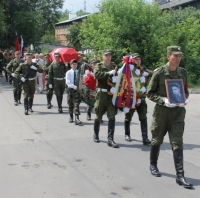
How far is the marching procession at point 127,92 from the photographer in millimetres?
5586

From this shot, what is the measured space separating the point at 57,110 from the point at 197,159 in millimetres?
6631

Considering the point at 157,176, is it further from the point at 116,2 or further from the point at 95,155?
the point at 116,2

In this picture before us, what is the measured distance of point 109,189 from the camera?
5375mm

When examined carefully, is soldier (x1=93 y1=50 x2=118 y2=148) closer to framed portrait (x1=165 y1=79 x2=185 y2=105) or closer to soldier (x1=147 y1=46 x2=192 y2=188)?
soldier (x1=147 y1=46 x2=192 y2=188)

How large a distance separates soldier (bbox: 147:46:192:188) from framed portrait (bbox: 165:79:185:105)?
0.22ft

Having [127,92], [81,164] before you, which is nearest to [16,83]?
[127,92]

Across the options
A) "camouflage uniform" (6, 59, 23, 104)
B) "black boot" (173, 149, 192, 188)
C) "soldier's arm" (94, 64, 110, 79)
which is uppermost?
"soldier's arm" (94, 64, 110, 79)

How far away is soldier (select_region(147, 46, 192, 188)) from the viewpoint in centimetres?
549

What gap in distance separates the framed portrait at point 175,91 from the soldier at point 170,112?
0.07 metres

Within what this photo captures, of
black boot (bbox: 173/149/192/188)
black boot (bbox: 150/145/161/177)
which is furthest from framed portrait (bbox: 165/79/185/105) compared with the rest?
black boot (bbox: 150/145/161/177)

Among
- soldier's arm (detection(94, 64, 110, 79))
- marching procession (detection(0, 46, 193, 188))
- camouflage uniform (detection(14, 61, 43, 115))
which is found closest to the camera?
marching procession (detection(0, 46, 193, 188))

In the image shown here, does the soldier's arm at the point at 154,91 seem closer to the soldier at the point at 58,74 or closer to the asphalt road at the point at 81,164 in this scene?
the asphalt road at the point at 81,164

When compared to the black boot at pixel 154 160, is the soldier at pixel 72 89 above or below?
above

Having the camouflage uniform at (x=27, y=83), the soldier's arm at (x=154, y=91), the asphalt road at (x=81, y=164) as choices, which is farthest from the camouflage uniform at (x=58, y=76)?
the soldier's arm at (x=154, y=91)
